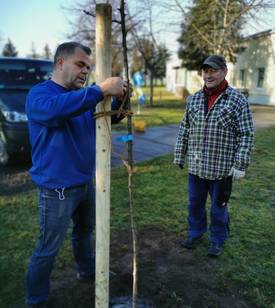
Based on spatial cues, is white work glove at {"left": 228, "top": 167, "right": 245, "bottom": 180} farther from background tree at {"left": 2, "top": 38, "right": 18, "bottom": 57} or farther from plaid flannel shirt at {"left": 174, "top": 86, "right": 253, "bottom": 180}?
background tree at {"left": 2, "top": 38, "right": 18, "bottom": 57}

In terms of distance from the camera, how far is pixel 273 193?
233 inches

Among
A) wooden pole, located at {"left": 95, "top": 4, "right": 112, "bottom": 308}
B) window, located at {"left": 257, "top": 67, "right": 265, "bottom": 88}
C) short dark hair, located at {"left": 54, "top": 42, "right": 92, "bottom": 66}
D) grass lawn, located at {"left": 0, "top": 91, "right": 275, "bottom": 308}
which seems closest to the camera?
wooden pole, located at {"left": 95, "top": 4, "right": 112, "bottom": 308}

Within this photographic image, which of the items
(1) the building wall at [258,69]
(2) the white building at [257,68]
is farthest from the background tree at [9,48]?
(1) the building wall at [258,69]

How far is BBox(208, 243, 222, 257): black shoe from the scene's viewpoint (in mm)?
3809

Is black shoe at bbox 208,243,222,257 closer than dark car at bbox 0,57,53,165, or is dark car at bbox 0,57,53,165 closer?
black shoe at bbox 208,243,222,257

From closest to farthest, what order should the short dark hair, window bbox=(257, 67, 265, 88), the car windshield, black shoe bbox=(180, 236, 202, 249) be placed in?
the short dark hair, black shoe bbox=(180, 236, 202, 249), the car windshield, window bbox=(257, 67, 265, 88)

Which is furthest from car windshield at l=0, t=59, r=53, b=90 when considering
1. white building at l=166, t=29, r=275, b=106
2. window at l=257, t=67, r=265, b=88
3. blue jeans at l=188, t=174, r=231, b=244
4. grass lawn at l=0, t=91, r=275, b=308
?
window at l=257, t=67, r=265, b=88

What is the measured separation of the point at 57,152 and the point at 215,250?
7.03 feet

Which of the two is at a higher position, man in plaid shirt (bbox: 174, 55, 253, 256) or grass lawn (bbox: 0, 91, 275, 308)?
man in plaid shirt (bbox: 174, 55, 253, 256)

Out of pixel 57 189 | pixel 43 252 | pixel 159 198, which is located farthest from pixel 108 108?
pixel 159 198

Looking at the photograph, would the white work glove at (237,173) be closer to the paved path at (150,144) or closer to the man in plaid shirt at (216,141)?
the man in plaid shirt at (216,141)

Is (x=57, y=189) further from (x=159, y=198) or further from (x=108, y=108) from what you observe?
(x=159, y=198)

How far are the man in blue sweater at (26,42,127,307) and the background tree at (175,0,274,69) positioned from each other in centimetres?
1740

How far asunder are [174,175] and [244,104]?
3.48 meters
